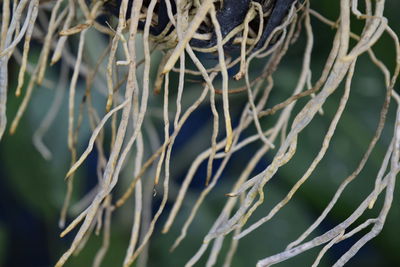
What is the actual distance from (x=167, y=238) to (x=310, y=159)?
292 mm

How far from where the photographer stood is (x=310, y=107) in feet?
1.20

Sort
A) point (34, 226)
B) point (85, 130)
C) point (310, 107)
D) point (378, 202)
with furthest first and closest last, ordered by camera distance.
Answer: point (34, 226)
point (85, 130)
point (378, 202)
point (310, 107)

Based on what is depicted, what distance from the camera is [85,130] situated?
1.01m

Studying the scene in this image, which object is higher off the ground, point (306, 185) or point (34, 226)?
point (34, 226)

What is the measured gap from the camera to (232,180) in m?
1.01

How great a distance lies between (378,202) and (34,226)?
24.8 inches

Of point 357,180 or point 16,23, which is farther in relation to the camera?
point 357,180

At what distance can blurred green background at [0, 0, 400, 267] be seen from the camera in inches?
35.6

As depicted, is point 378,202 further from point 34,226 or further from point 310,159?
point 34,226

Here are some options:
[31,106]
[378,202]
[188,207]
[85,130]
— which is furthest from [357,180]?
[31,106]

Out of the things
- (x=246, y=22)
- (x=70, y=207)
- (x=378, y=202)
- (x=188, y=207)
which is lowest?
(x=378, y=202)

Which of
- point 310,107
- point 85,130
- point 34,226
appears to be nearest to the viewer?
point 310,107

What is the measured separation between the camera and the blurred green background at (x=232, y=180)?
0.91m

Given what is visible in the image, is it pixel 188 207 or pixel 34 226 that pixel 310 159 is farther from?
pixel 34 226
